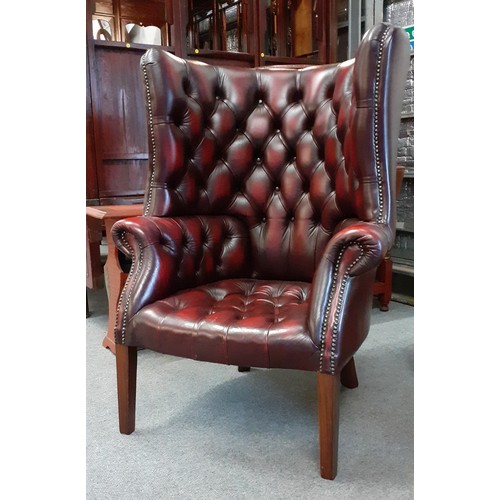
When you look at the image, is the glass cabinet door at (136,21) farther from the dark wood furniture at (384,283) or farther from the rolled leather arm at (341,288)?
the rolled leather arm at (341,288)

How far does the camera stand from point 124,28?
2965 mm

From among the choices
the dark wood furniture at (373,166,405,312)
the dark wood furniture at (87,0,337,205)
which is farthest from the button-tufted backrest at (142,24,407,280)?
the dark wood furniture at (87,0,337,205)

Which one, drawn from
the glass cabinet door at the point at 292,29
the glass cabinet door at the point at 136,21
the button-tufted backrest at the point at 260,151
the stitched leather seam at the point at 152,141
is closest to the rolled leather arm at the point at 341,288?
the button-tufted backrest at the point at 260,151

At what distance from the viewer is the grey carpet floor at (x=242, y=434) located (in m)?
1.20

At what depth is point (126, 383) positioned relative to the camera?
1.41 metres

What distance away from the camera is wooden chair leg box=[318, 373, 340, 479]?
117 cm

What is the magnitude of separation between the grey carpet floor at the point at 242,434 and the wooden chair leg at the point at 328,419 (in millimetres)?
43

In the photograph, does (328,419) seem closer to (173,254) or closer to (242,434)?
(242,434)

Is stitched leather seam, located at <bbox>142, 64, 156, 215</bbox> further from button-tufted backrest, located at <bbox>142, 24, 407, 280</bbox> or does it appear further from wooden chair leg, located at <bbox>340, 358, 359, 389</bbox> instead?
wooden chair leg, located at <bbox>340, 358, 359, 389</bbox>

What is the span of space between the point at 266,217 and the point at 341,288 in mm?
632

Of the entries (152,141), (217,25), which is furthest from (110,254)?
(217,25)
